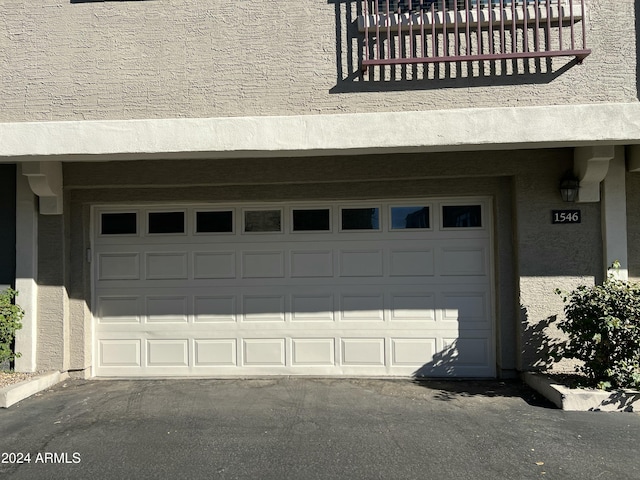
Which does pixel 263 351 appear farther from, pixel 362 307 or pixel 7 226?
pixel 7 226

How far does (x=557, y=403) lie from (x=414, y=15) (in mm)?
4117

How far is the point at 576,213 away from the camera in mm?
5590

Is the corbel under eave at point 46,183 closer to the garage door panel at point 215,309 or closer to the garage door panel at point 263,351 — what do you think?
the garage door panel at point 215,309

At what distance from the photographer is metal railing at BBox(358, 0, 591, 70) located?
475cm

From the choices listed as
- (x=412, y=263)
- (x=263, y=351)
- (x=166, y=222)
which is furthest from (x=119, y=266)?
(x=412, y=263)

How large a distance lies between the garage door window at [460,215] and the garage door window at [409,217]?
0.76 feet

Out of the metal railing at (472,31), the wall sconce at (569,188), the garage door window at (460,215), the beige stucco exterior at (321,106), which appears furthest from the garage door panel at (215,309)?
the wall sconce at (569,188)

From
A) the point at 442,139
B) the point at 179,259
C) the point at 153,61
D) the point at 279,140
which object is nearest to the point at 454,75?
the point at 442,139

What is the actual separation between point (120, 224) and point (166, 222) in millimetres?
611

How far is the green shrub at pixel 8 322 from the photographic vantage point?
5.69 m

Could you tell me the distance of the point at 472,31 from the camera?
4883 millimetres

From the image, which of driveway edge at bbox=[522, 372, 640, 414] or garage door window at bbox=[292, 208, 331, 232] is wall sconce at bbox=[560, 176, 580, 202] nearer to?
driveway edge at bbox=[522, 372, 640, 414]

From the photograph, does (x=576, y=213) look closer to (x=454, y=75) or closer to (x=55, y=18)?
Answer: (x=454, y=75)

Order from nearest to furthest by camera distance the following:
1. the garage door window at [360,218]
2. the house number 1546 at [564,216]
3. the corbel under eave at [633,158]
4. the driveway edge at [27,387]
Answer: the driveway edge at [27,387] → the corbel under eave at [633,158] → the house number 1546 at [564,216] → the garage door window at [360,218]
